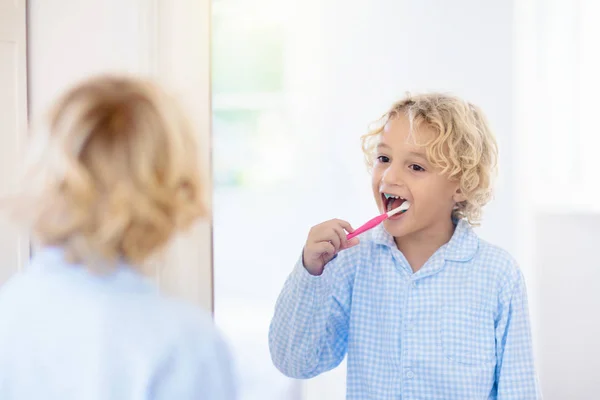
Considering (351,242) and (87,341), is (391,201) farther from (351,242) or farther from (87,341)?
(87,341)

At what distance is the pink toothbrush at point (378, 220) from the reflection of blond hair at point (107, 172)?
50 centimetres

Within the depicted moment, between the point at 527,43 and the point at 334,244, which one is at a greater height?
the point at 527,43

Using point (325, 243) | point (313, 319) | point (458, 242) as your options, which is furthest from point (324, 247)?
point (458, 242)

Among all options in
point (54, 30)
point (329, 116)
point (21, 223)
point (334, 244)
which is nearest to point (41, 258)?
point (21, 223)

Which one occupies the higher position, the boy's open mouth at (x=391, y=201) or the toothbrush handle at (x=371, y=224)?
the boy's open mouth at (x=391, y=201)

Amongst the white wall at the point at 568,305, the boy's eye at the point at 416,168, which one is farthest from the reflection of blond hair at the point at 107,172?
the white wall at the point at 568,305

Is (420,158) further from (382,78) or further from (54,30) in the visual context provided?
(382,78)

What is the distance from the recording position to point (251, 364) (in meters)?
1.77

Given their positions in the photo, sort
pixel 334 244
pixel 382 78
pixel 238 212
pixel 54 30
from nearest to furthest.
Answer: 1. pixel 334 244
2. pixel 54 30
3. pixel 382 78
4. pixel 238 212

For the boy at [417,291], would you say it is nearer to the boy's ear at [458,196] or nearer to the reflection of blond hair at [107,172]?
the boy's ear at [458,196]

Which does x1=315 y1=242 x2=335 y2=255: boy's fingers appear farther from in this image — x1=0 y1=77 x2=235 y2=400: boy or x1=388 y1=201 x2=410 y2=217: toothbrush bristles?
x1=0 y1=77 x2=235 y2=400: boy

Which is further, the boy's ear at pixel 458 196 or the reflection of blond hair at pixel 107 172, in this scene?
the boy's ear at pixel 458 196

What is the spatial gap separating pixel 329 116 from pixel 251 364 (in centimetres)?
81

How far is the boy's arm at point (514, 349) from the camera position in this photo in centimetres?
103
